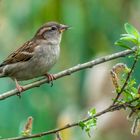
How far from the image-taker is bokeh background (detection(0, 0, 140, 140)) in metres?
6.15

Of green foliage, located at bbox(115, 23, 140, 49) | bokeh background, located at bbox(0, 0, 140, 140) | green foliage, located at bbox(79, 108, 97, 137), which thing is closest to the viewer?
green foliage, located at bbox(79, 108, 97, 137)

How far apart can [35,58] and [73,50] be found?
0.97m

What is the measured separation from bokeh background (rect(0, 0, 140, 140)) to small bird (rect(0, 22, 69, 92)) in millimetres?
161

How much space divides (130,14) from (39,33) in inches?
40.9

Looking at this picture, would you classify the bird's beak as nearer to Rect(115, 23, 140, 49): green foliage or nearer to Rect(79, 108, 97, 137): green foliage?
Rect(115, 23, 140, 49): green foliage

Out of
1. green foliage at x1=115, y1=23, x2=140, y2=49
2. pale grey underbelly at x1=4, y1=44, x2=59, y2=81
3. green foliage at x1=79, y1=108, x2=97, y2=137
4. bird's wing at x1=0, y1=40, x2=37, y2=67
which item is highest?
bird's wing at x1=0, y1=40, x2=37, y2=67

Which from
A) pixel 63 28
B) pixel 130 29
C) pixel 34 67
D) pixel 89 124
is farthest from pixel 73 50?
pixel 89 124

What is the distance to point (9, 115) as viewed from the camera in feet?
19.7

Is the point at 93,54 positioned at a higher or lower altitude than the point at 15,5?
lower

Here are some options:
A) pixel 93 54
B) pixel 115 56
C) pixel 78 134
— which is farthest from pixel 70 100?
pixel 115 56

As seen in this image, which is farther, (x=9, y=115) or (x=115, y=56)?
(x=9, y=115)

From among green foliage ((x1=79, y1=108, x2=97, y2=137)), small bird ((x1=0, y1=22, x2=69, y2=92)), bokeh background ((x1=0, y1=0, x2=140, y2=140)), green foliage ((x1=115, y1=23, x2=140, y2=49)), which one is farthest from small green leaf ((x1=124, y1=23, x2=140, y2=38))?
bokeh background ((x1=0, y1=0, x2=140, y2=140))

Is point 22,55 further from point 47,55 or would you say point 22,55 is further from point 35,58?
point 47,55

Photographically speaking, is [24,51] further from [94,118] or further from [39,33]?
[94,118]
